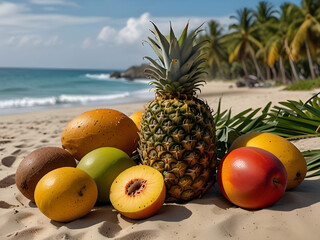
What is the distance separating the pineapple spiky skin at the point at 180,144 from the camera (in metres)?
2.44

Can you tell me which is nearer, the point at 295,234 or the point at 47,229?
the point at 295,234

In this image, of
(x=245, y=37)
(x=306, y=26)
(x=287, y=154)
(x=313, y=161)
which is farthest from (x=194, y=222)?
(x=245, y=37)

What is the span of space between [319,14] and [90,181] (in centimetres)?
2889

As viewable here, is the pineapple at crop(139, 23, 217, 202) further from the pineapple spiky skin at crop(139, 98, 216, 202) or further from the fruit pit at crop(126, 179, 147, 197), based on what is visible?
the fruit pit at crop(126, 179, 147, 197)

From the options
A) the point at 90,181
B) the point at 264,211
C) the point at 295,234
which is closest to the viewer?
the point at 295,234

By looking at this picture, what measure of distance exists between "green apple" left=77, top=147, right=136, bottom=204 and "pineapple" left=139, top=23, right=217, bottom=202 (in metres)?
0.26

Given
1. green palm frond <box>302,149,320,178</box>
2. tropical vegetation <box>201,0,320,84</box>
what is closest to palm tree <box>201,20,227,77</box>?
tropical vegetation <box>201,0,320,84</box>

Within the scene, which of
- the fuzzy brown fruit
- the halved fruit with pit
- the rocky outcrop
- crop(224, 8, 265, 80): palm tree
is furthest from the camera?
the rocky outcrop

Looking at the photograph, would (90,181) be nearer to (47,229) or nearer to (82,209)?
(82,209)

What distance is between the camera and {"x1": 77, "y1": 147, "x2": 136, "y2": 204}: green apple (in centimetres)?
264

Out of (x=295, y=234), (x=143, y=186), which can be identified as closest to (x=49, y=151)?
(x=143, y=186)

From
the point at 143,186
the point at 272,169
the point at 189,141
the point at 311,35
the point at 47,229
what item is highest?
the point at 311,35

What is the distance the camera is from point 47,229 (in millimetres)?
2281

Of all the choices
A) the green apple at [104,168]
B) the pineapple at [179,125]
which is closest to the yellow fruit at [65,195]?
the green apple at [104,168]
